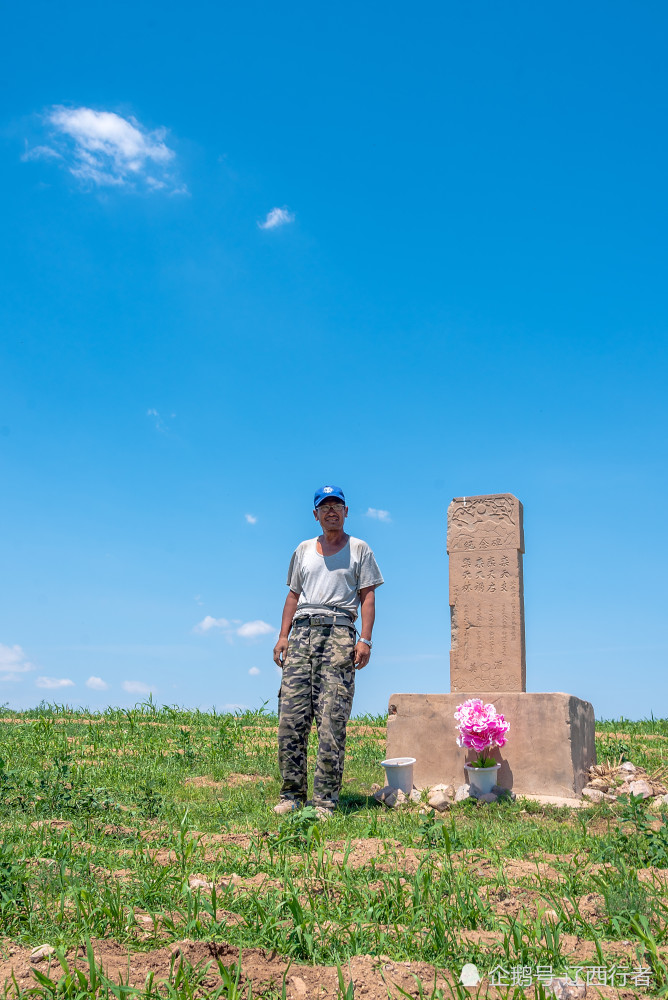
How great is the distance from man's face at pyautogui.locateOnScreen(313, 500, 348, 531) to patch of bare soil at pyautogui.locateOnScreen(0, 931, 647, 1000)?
3277 mm

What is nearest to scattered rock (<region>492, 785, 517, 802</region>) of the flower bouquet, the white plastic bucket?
the flower bouquet

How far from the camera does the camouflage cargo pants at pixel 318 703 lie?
17.4 feet

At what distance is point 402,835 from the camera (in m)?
4.30

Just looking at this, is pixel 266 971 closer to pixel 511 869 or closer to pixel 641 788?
pixel 511 869

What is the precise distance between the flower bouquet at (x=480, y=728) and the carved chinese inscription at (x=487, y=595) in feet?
2.45

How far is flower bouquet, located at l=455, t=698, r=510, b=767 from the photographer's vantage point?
6352mm

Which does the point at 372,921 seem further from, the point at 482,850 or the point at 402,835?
the point at 402,835

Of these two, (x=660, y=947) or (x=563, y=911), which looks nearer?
(x=660, y=947)

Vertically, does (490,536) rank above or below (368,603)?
above

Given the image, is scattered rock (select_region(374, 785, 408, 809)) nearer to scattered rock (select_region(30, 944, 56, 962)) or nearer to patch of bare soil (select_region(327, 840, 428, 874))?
patch of bare soil (select_region(327, 840, 428, 874))

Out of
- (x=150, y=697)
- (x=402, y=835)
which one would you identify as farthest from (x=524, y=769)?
(x=150, y=697)

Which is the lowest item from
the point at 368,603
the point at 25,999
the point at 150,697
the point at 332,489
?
the point at 25,999

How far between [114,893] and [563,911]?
68.2 inches

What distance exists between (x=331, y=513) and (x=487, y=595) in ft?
7.67
